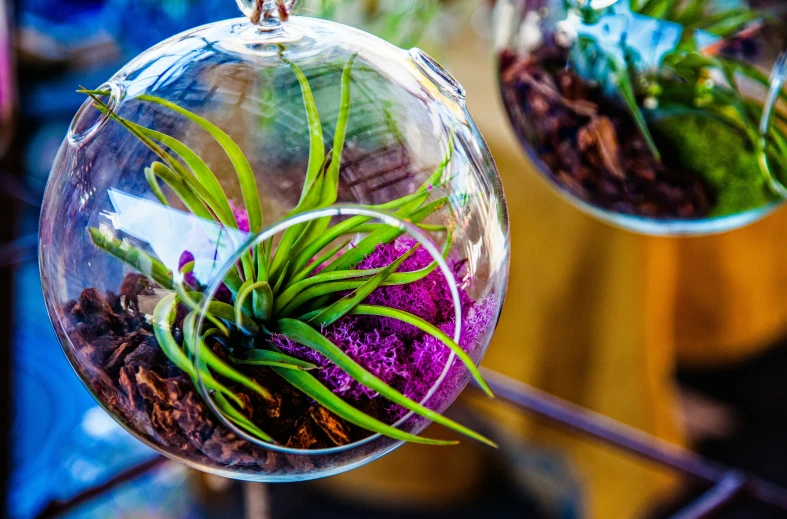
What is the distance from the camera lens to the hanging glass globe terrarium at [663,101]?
17.6 inches

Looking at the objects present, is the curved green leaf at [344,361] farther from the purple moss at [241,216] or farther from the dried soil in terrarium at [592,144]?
the dried soil in terrarium at [592,144]

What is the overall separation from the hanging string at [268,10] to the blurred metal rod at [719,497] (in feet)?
1.82

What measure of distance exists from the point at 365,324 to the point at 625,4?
0.28m

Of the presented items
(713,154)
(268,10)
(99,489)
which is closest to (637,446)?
(713,154)

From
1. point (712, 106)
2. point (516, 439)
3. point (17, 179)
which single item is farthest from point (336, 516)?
point (712, 106)

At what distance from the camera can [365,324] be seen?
26 centimetres

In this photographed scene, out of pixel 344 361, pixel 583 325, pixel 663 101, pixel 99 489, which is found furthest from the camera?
pixel 583 325

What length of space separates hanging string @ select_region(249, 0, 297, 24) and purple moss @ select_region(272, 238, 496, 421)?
3.9 inches

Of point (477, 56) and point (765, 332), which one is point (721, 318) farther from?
point (477, 56)

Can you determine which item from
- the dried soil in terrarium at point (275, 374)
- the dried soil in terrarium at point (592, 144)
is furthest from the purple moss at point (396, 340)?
the dried soil in terrarium at point (592, 144)

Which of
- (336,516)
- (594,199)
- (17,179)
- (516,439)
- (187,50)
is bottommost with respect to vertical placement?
(336,516)

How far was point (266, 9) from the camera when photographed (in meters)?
0.29

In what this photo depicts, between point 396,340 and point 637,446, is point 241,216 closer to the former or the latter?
point 396,340

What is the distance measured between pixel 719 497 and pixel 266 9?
1.94 ft
